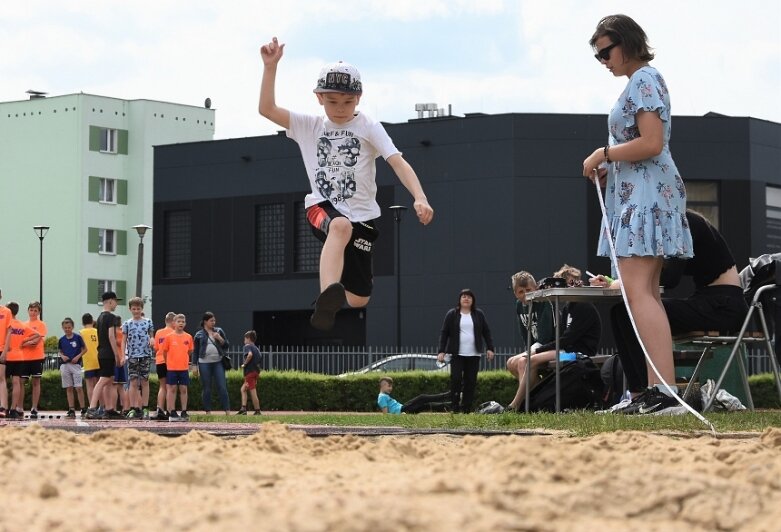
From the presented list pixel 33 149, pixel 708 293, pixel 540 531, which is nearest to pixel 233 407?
pixel 708 293

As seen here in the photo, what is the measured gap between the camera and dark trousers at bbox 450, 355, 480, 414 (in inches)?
694

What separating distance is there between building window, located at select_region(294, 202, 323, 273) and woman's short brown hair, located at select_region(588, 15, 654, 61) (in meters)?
37.0

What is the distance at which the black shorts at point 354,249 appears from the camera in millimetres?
8539

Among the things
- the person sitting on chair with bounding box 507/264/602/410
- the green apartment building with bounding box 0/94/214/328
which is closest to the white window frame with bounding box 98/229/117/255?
the green apartment building with bounding box 0/94/214/328

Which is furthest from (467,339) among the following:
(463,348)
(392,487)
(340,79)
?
(392,487)

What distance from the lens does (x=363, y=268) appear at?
859cm

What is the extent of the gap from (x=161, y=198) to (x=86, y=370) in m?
30.2

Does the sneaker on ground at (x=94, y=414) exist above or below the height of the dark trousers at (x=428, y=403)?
below

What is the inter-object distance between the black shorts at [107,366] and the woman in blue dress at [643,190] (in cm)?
Answer: 1099

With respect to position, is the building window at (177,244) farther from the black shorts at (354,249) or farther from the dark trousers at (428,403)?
the black shorts at (354,249)

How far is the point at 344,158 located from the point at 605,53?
1905 millimetres

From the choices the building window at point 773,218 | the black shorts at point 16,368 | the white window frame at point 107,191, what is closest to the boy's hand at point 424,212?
the black shorts at point 16,368

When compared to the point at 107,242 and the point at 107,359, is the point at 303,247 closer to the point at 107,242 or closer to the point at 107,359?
the point at 107,359

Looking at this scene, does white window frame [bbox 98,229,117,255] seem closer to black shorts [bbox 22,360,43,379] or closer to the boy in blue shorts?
black shorts [bbox 22,360,43,379]
